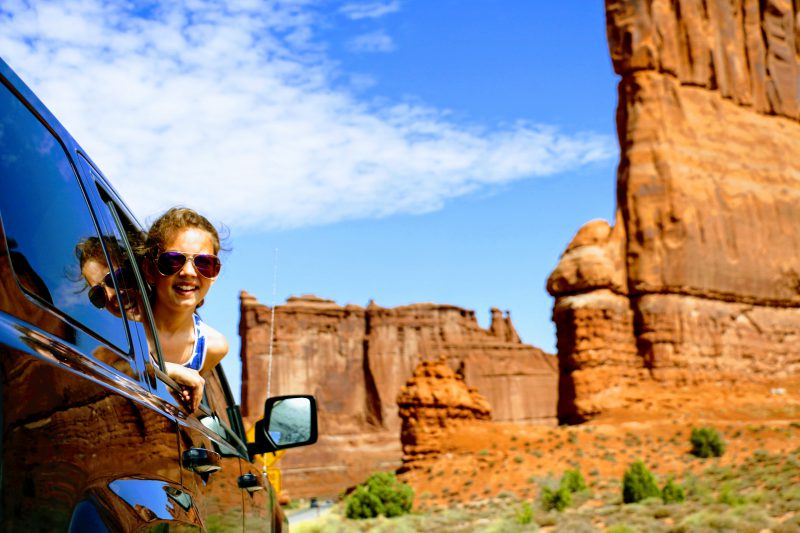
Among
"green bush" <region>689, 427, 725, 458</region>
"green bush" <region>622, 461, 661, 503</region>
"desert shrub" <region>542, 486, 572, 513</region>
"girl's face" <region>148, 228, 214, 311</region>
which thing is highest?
"girl's face" <region>148, 228, 214, 311</region>

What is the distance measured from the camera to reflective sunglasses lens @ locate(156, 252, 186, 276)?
270 centimetres

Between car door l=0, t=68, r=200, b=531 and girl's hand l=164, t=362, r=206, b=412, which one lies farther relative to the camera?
girl's hand l=164, t=362, r=206, b=412

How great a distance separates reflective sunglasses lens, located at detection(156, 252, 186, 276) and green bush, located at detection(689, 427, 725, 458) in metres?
24.1

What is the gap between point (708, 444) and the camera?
24.5m

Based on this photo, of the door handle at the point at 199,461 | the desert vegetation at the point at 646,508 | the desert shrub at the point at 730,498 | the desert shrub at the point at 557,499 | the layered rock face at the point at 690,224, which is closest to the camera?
the door handle at the point at 199,461

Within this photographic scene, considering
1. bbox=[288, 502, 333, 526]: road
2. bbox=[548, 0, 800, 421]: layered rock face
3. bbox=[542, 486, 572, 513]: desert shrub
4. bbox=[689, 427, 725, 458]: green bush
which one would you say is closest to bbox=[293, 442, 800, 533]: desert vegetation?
bbox=[542, 486, 572, 513]: desert shrub

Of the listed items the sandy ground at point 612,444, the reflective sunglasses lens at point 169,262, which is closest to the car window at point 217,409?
the reflective sunglasses lens at point 169,262

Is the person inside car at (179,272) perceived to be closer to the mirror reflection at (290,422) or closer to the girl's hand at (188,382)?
the girl's hand at (188,382)

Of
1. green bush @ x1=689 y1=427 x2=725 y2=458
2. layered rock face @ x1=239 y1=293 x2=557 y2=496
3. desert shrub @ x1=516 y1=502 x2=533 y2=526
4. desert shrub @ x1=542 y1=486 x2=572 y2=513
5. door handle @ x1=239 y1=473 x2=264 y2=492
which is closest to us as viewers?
door handle @ x1=239 y1=473 x2=264 y2=492

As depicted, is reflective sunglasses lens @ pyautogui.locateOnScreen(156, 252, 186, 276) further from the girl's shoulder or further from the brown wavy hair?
the girl's shoulder

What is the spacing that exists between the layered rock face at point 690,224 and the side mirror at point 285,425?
2726 centimetres

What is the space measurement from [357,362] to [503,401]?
44.6ft

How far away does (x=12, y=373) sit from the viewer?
117 centimetres

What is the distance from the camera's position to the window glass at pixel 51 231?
57.5 inches
